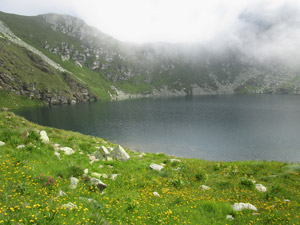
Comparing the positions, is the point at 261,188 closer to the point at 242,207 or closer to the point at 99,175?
the point at 242,207

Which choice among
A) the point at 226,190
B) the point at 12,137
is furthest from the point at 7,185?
the point at 226,190

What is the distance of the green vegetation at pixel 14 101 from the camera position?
121625 millimetres

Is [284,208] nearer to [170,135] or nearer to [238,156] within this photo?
[238,156]

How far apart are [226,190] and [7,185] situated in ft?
38.1

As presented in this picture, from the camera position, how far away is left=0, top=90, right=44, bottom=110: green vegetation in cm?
12162

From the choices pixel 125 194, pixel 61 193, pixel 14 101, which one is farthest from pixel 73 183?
pixel 14 101

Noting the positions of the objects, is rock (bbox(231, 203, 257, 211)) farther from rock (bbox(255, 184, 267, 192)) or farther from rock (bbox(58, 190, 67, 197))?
rock (bbox(58, 190, 67, 197))

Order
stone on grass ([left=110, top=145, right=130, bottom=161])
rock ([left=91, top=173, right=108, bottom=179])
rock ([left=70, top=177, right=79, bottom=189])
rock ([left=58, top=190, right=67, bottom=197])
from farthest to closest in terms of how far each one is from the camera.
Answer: stone on grass ([left=110, top=145, right=130, bottom=161]) → rock ([left=91, top=173, right=108, bottom=179]) → rock ([left=70, top=177, right=79, bottom=189]) → rock ([left=58, top=190, right=67, bottom=197])

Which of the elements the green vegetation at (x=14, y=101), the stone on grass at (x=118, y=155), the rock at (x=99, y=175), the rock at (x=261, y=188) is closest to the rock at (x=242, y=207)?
the rock at (x=261, y=188)

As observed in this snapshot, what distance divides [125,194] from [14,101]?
160 metres

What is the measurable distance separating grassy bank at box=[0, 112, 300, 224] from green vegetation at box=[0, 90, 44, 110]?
139242 mm

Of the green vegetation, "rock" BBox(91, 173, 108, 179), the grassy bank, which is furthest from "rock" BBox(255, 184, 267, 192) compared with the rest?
the green vegetation

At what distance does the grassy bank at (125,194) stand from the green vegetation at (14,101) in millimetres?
139242

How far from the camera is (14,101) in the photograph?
130 m
